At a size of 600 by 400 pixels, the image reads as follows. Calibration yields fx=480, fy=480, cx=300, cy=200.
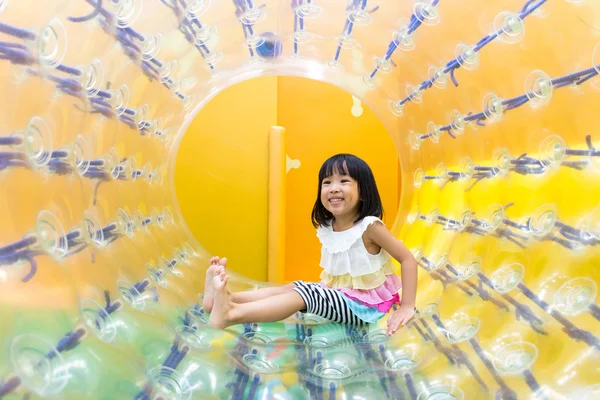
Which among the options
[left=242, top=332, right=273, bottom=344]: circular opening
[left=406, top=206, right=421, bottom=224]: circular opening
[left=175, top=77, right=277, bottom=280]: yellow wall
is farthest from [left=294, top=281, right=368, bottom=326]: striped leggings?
[left=175, top=77, right=277, bottom=280]: yellow wall

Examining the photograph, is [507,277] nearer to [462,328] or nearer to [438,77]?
[462,328]

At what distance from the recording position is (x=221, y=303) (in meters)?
1.09

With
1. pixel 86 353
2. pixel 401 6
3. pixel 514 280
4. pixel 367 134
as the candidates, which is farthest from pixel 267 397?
pixel 367 134

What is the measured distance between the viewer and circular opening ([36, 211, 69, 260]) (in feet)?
2.28

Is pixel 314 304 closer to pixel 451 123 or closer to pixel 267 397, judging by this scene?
pixel 267 397

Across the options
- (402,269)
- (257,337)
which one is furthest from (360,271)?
(257,337)

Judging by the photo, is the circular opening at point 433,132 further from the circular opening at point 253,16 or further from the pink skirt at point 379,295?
the circular opening at point 253,16

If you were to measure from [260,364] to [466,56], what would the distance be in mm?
888

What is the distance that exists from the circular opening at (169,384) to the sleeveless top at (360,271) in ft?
1.96

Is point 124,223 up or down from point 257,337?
up

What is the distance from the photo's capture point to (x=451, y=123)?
4.59ft

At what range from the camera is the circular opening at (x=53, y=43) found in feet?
2.22

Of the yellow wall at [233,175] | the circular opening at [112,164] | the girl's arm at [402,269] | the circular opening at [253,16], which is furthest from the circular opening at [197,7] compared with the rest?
the yellow wall at [233,175]

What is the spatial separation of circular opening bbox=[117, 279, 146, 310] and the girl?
0.18 meters
